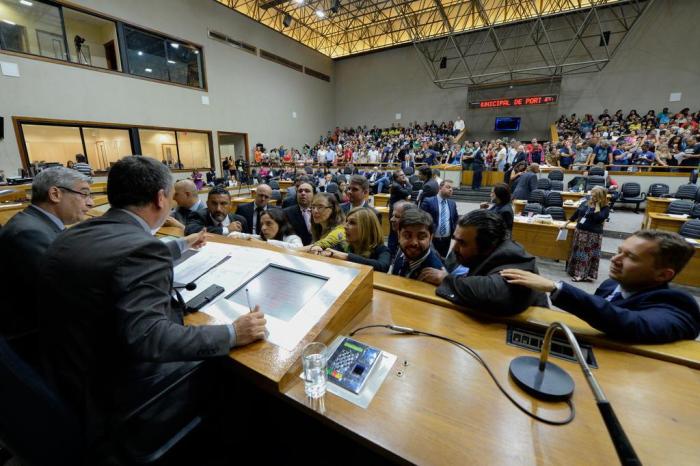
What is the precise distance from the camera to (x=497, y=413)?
86 cm

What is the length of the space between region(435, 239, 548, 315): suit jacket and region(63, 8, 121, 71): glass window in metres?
12.4

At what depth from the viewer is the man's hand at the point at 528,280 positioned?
3.84ft

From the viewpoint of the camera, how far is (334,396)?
3.10 feet

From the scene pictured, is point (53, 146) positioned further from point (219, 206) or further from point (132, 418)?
point (132, 418)

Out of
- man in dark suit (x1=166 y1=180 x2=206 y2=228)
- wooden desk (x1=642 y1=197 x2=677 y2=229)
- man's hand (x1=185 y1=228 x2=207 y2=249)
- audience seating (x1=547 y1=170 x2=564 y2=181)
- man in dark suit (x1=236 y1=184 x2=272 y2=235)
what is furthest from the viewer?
audience seating (x1=547 y1=170 x2=564 y2=181)

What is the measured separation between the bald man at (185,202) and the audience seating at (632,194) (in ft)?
34.8

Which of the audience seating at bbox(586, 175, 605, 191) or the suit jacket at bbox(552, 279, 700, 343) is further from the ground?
the audience seating at bbox(586, 175, 605, 191)

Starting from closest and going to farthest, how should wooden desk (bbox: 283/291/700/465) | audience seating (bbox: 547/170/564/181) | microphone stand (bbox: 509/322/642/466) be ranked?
1. wooden desk (bbox: 283/291/700/465)
2. microphone stand (bbox: 509/322/642/466)
3. audience seating (bbox: 547/170/564/181)

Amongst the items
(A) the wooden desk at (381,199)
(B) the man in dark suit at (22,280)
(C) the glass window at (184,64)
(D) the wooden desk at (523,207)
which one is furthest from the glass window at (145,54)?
(D) the wooden desk at (523,207)

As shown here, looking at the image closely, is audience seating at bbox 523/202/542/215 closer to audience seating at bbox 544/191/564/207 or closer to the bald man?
audience seating at bbox 544/191/564/207

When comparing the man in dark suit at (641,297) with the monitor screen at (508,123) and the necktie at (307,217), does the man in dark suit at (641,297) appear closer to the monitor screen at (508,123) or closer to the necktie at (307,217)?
the necktie at (307,217)

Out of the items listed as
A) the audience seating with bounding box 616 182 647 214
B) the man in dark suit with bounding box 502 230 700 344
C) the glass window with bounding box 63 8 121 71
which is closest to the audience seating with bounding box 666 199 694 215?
the audience seating with bounding box 616 182 647 214

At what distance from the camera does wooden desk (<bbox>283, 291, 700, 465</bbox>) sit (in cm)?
76

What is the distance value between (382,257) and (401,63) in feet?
60.8
